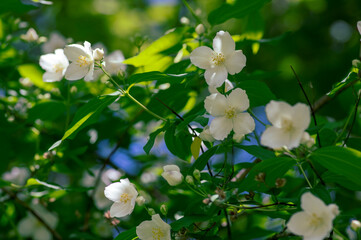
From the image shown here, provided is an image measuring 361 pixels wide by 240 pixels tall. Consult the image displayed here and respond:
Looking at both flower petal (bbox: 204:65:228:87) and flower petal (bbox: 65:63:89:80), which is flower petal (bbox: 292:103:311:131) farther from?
flower petal (bbox: 65:63:89:80)

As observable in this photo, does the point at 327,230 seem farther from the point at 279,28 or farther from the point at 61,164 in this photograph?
the point at 279,28

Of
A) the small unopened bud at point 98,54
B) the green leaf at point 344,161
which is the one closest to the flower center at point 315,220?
the green leaf at point 344,161

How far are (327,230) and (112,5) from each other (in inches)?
162

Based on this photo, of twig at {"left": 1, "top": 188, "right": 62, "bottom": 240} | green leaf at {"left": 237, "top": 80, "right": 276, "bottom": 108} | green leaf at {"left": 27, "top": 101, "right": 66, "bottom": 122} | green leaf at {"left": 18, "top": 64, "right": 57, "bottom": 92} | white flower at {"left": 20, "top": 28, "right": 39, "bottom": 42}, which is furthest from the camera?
white flower at {"left": 20, "top": 28, "right": 39, "bottom": 42}

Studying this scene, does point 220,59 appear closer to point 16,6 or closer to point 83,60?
point 83,60

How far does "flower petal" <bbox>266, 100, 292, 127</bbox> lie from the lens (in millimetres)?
1285

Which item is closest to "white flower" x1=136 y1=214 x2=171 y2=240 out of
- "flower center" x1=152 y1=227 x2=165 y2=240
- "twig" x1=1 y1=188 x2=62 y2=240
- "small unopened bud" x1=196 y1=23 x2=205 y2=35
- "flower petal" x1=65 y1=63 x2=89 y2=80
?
"flower center" x1=152 y1=227 x2=165 y2=240

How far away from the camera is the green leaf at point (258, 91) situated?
1.61 metres

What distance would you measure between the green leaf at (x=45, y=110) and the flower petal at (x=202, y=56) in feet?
2.75

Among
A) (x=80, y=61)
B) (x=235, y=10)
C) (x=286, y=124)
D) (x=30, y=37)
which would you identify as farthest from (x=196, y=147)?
(x=30, y=37)

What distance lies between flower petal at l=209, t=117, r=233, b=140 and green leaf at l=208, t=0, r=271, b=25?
0.57m

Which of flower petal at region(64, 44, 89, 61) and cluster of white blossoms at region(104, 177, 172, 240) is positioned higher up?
flower petal at region(64, 44, 89, 61)

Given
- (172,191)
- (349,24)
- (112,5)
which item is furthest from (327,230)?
(112,5)

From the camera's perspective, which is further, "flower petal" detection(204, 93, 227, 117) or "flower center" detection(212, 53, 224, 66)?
"flower center" detection(212, 53, 224, 66)
